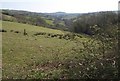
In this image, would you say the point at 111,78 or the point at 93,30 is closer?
the point at 111,78

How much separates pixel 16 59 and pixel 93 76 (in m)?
8.91

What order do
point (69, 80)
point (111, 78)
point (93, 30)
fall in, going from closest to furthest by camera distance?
point (111, 78), point (69, 80), point (93, 30)

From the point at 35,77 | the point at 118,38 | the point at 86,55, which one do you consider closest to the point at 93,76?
the point at 86,55

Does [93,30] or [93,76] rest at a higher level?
[93,30]

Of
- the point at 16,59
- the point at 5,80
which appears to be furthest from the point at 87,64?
the point at 16,59

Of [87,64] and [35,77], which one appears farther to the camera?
[35,77]

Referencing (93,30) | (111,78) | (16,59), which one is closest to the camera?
(111,78)

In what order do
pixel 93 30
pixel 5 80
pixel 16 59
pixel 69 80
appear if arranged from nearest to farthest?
pixel 69 80 → pixel 93 30 → pixel 5 80 → pixel 16 59

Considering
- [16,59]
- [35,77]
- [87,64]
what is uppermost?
[87,64]

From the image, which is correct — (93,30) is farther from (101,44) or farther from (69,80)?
(69,80)

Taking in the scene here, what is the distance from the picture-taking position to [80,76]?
779cm

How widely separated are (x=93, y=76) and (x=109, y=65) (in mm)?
549

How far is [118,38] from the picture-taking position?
7891 millimetres

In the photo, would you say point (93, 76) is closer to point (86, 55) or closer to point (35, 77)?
point (86, 55)
